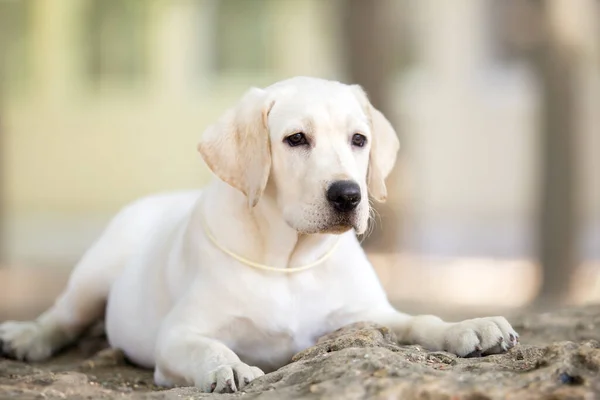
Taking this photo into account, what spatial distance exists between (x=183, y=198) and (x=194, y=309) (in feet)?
4.85

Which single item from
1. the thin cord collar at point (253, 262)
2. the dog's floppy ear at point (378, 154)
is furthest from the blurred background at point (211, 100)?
the thin cord collar at point (253, 262)

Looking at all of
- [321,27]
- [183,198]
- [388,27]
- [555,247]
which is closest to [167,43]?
[321,27]

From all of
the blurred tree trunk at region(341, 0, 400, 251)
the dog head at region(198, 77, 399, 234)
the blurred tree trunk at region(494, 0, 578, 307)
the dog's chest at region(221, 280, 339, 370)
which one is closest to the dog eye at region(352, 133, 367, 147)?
the dog head at region(198, 77, 399, 234)

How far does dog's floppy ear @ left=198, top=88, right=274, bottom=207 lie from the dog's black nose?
0.38 meters

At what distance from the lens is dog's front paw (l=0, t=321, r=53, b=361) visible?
5.11 meters

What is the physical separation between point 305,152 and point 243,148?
316mm

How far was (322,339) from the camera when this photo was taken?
4.11 metres

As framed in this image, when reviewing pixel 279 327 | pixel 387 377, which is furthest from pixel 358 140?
pixel 387 377

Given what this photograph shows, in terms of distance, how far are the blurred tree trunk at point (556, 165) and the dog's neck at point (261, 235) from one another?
6337 mm

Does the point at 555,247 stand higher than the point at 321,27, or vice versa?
the point at 321,27

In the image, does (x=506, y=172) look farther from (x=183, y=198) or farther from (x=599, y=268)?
(x=183, y=198)

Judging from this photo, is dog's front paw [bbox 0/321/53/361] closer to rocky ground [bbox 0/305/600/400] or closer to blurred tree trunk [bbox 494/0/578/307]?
rocky ground [bbox 0/305/600/400]

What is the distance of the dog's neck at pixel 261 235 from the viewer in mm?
4266

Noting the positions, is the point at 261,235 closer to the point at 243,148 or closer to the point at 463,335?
the point at 243,148
